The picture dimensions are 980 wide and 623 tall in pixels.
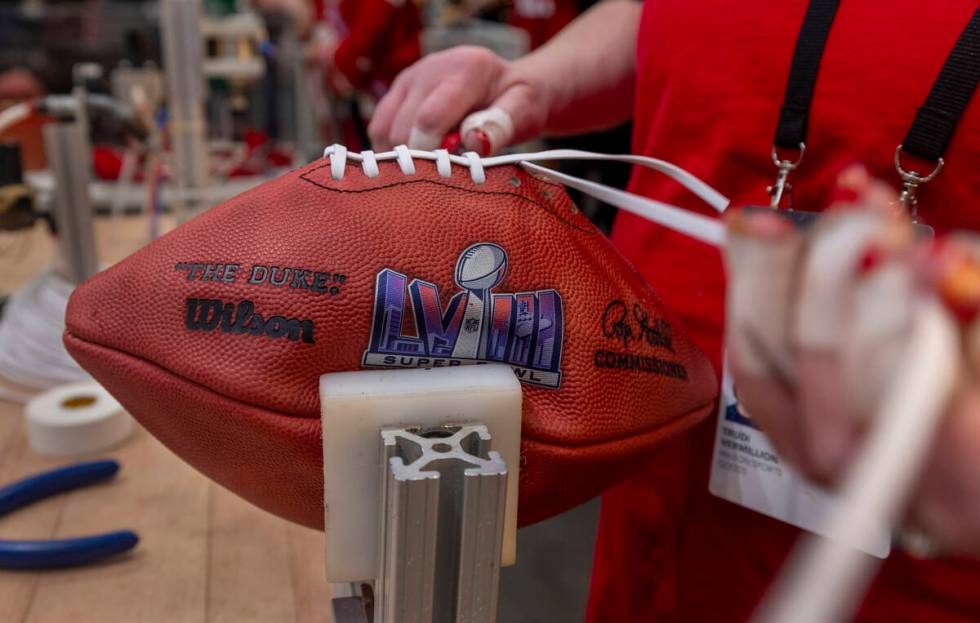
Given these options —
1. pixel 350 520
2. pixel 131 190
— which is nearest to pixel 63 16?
pixel 131 190

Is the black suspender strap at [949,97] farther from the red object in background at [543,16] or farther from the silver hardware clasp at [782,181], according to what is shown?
the red object in background at [543,16]

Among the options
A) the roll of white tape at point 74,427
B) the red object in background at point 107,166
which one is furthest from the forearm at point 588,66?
the red object in background at point 107,166

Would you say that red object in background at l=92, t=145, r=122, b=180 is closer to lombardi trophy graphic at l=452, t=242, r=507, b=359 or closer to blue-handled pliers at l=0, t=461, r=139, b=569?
blue-handled pliers at l=0, t=461, r=139, b=569

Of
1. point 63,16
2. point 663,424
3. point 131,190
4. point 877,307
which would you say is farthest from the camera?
point 63,16

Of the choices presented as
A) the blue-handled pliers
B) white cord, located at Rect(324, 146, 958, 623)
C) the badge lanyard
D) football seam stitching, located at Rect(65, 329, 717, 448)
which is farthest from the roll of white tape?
white cord, located at Rect(324, 146, 958, 623)

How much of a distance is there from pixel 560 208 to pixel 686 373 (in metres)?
0.15

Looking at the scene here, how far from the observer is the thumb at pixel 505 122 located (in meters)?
0.65

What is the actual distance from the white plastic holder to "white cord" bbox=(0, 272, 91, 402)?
0.85 m

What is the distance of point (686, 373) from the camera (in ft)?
1.92

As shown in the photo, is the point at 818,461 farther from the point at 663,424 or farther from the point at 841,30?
the point at 841,30

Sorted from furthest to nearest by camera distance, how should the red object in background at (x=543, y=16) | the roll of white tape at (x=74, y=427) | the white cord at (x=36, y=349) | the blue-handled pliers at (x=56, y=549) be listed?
the red object in background at (x=543, y=16) < the white cord at (x=36, y=349) < the roll of white tape at (x=74, y=427) < the blue-handled pliers at (x=56, y=549)

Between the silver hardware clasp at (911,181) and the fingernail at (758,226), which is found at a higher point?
the fingernail at (758,226)

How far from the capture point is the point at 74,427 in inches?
39.2
